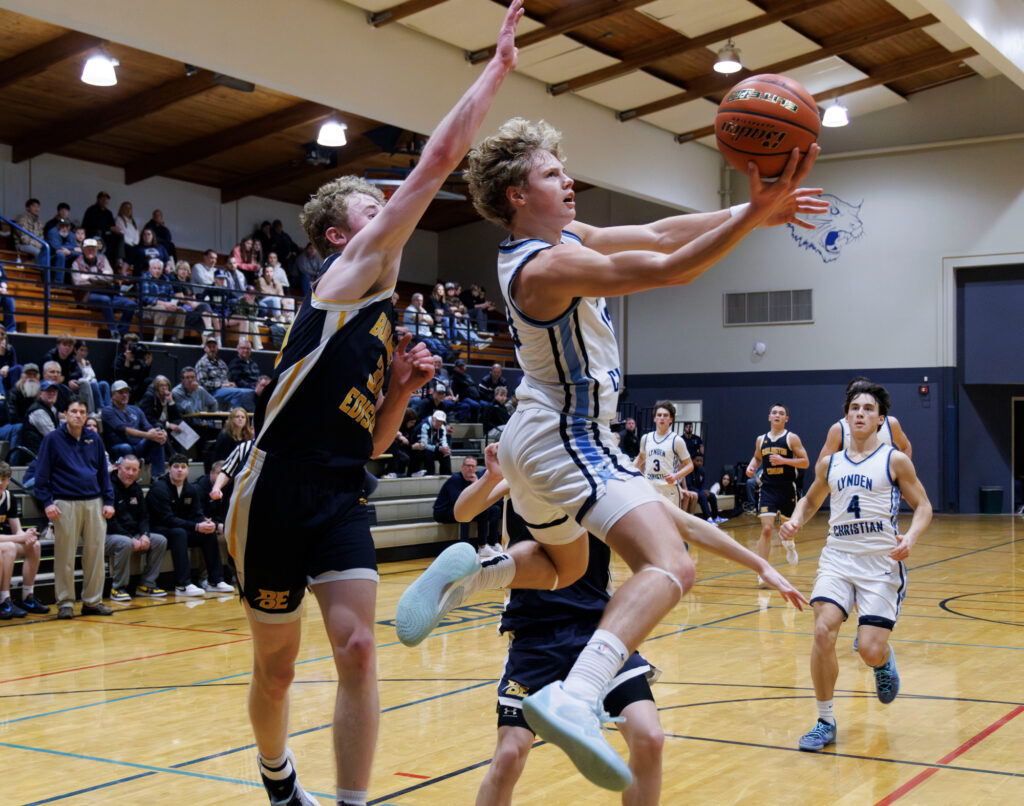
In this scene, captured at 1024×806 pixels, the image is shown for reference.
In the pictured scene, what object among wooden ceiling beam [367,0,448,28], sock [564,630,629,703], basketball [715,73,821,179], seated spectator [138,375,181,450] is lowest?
sock [564,630,629,703]

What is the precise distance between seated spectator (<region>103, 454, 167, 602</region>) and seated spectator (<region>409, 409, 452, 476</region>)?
5286 mm

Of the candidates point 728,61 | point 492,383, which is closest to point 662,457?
point 492,383

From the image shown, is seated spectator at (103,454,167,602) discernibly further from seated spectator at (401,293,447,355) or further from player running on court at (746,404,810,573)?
seated spectator at (401,293,447,355)

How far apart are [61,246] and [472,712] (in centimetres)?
1229

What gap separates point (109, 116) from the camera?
17750 mm

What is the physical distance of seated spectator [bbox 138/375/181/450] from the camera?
496 inches

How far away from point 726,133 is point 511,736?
1.95m

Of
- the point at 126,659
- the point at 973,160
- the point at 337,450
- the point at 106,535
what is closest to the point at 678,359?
the point at 973,160

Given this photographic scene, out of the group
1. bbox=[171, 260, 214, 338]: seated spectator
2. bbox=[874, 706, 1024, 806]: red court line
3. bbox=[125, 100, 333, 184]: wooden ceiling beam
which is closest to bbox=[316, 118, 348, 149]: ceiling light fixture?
bbox=[125, 100, 333, 184]: wooden ceiling beam

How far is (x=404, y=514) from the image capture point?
14719mm

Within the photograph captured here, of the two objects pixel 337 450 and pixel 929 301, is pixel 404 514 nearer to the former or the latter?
pixel 337 450

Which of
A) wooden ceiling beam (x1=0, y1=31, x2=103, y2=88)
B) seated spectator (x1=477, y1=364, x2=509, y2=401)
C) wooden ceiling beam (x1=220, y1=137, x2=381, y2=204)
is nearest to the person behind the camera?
wooden ceiling beam (x1=0, y1=31, x2=103, y2=88)

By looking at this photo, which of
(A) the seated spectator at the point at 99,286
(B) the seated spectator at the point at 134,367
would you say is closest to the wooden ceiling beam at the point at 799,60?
(A) the seated spectator at the point at 99,286

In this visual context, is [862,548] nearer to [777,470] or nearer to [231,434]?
[777,470]
